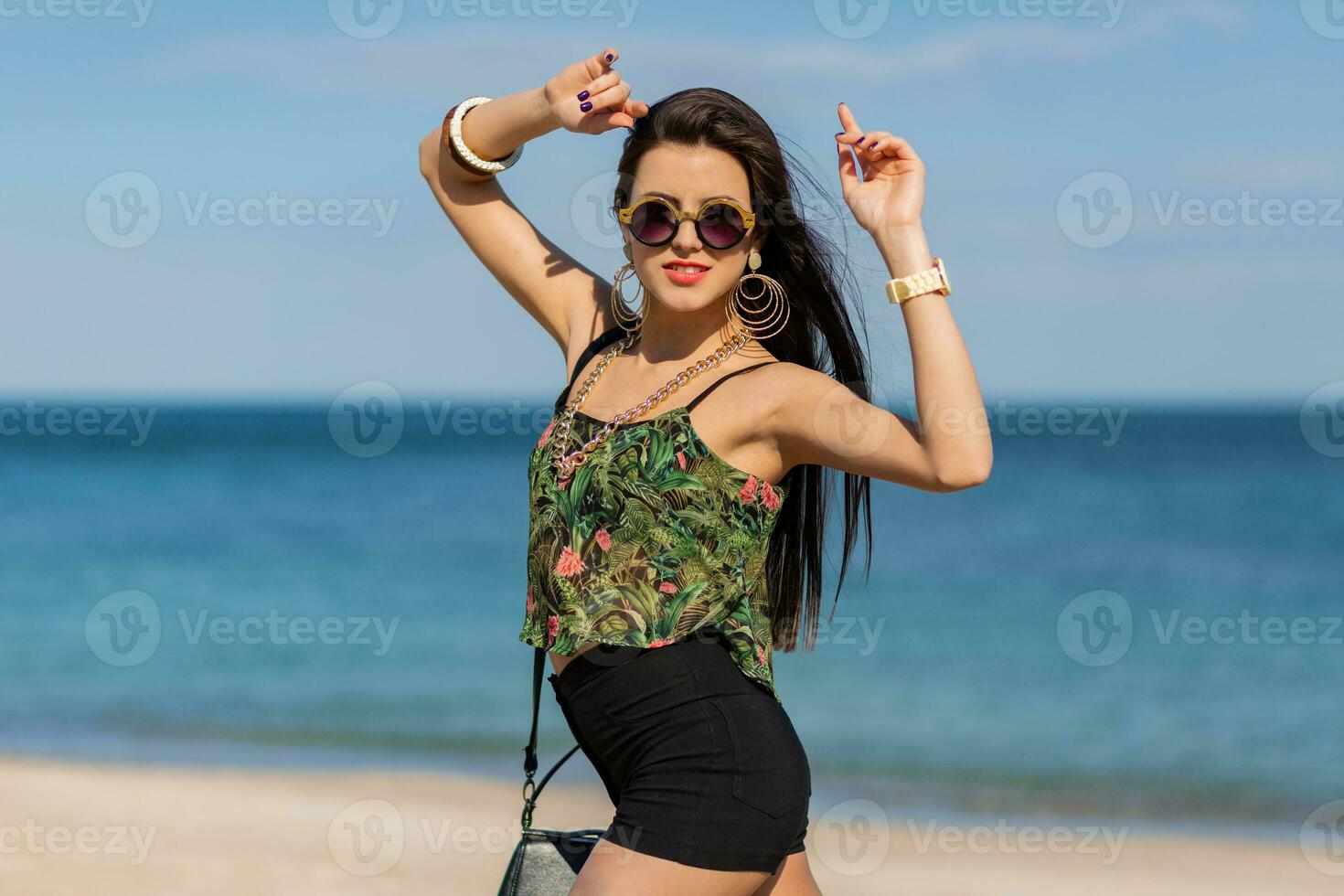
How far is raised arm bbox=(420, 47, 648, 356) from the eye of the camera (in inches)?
121

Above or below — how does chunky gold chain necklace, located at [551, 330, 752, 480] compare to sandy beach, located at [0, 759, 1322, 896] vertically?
above

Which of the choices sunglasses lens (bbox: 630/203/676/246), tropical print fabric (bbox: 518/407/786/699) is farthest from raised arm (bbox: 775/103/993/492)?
sunglasses lens (bbox: 630/203/676/246)

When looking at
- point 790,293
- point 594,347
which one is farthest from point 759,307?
point 594,347

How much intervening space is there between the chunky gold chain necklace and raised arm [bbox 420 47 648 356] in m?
0.29

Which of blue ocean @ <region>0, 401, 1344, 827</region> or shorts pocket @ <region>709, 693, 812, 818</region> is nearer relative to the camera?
shorts pocket @ <region>709, 693, 812, 818</region>

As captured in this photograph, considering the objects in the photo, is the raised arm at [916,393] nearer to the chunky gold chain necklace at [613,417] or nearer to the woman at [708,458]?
the woman at [708,458]

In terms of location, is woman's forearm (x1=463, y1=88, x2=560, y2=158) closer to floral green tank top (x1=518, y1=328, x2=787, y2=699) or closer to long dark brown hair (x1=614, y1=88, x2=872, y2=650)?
long dark brown hair (x1=614, y1=88, x2=872, y2=650)

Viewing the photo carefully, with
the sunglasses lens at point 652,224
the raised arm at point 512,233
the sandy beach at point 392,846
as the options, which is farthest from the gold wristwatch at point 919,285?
the sandy beach at point 392,846

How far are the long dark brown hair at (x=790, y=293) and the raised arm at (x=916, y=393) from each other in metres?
0.25

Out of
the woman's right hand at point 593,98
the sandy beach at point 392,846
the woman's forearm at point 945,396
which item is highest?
the woman's right hand at point 593,98

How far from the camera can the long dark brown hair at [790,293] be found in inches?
108

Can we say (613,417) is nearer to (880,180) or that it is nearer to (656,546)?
(656,546)

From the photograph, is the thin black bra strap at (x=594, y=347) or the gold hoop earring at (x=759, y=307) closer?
the gold hoop earring at (x=759, y=307)

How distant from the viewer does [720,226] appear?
2.70 meters
